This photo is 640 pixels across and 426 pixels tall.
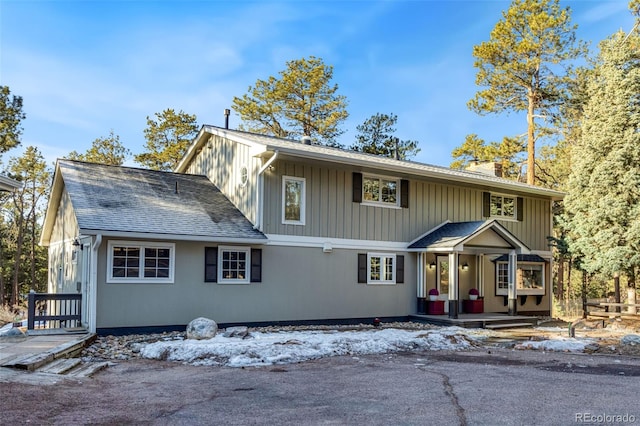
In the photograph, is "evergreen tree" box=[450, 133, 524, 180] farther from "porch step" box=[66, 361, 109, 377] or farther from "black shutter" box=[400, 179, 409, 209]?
"porch step" box=[66, 361, 109, 377]

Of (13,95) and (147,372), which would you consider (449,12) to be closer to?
(147,372)

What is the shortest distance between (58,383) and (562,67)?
2249cm

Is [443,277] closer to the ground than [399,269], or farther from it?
closer to the ground

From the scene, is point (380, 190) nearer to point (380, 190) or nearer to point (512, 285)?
point (380, 190)

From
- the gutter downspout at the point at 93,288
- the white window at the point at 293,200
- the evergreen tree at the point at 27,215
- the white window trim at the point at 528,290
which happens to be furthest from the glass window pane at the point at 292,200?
the evergreen tree at the point at 27,215

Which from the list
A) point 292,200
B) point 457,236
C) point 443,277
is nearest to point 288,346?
point 292,200

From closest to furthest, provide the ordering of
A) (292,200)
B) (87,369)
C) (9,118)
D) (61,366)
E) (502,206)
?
1. (61,366)
2. (87,369)
3. (292,200)
4. (502,206)
5. (9,118)

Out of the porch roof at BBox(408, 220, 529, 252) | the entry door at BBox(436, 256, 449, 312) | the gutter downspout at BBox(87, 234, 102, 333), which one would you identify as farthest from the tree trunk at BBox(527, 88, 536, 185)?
the gutter downspout at BBox(87, 234, 102, 333)

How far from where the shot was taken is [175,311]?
11.6 m

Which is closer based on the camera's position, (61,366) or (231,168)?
(61,366)

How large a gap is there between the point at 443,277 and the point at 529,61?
38.3ft

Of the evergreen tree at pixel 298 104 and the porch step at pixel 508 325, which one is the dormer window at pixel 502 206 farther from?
the evergreen tree at pixel 298 104

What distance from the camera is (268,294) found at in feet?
41.9

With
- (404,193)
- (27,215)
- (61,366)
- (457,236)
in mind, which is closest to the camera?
(61,366)
